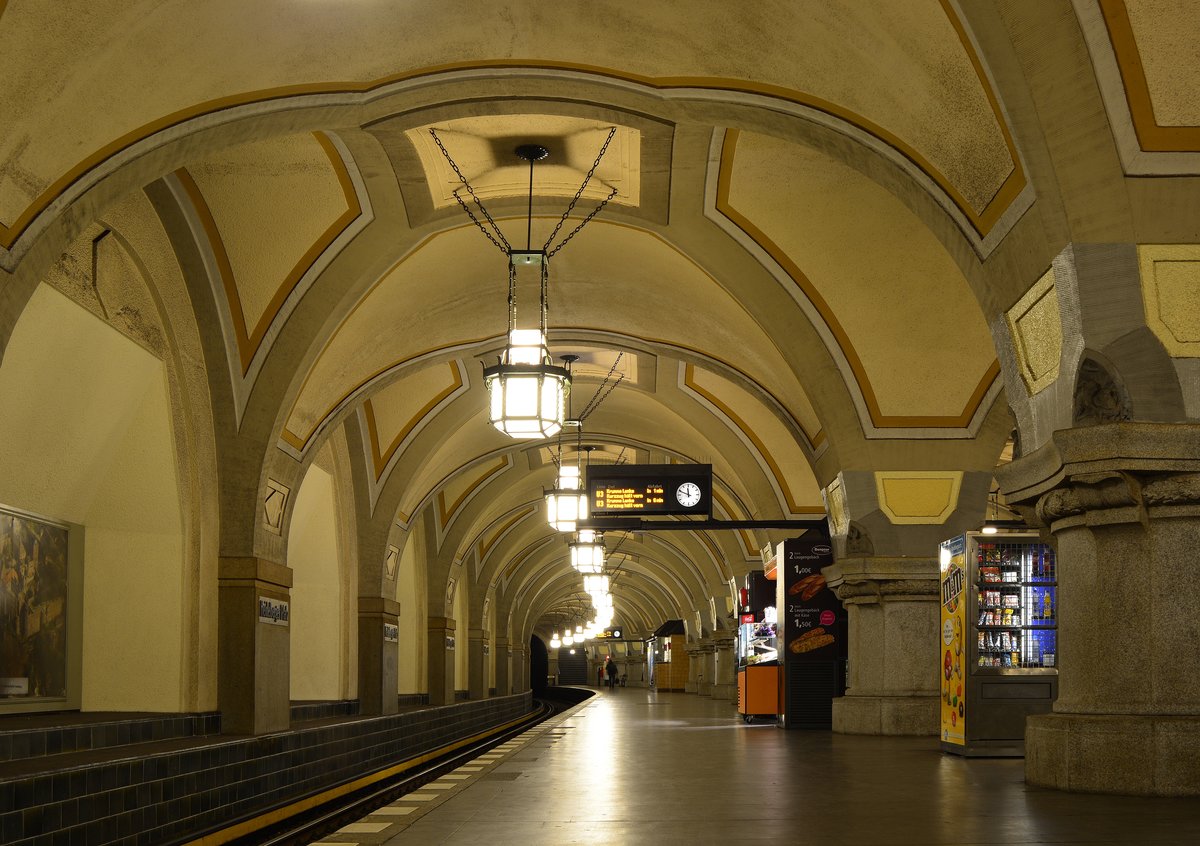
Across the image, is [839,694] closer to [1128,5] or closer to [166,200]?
[166,200]

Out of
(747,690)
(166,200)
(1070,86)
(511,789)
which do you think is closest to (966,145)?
(1070,86)

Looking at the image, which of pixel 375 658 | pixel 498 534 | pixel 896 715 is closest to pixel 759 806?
pixel 896 715

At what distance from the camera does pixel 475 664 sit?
97.1 ft

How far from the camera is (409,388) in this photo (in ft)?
54.1

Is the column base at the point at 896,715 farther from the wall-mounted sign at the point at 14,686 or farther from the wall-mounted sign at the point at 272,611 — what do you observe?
the wall-mounted sign at the point at 14,686

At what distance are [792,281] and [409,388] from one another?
7.14 m

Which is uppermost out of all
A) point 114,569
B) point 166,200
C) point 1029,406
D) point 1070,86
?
point 166,200

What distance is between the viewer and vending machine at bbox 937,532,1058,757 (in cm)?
859

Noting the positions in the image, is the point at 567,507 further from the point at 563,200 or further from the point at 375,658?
the point at 563,200

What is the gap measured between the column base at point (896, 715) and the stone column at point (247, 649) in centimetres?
543

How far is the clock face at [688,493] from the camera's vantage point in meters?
15.6

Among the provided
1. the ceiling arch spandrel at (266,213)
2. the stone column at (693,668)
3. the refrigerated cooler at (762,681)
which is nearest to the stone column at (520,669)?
the stone column at (693,668)

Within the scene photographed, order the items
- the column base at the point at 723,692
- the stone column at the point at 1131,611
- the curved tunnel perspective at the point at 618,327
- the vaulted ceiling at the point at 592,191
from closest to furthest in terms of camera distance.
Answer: the stone column at the point at 1131,611 < the curved tunnel perspective at the point at 618,327 < the vaulted ceiling at the point at 592,191 < the column base at the point at 723,692

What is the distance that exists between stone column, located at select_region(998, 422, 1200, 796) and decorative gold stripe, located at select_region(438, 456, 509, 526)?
17658mm
